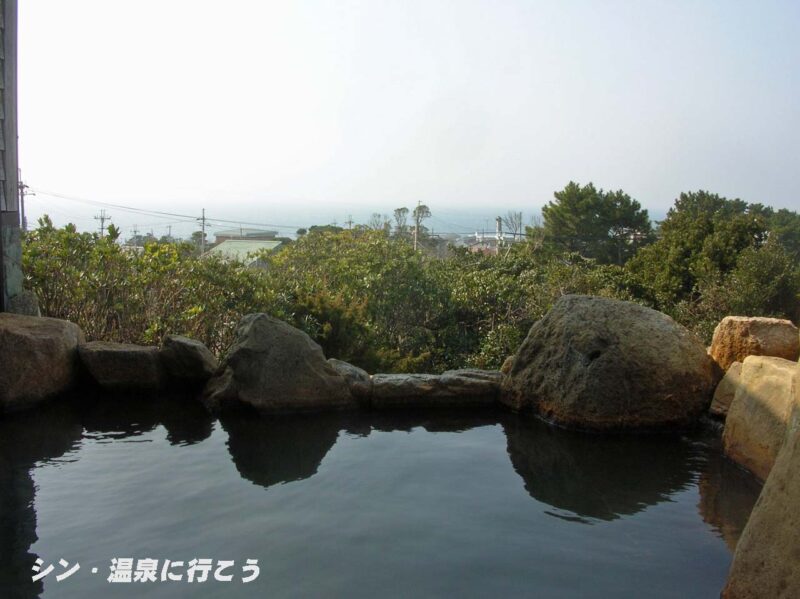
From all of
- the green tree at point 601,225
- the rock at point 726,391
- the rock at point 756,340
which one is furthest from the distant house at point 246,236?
the rock at point 726,391

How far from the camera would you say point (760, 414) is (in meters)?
4.62

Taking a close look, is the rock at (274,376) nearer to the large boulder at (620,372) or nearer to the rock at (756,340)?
the large boulder at (620,372)

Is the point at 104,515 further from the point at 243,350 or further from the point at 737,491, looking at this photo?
the point at 737,491

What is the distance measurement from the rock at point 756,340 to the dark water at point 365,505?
81 cm

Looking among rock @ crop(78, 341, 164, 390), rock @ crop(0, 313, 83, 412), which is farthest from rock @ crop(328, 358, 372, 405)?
rock @ crop(0, 313, 83, 412)

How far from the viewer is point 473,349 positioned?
11.1 meters

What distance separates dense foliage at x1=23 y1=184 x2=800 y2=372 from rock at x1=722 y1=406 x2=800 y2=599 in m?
5.43

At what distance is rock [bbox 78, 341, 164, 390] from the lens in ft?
19.9

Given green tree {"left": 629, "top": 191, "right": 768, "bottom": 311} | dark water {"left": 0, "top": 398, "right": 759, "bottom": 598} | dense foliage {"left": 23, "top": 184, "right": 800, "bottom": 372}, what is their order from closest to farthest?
dark water {"left": 0, "top": 398, "right": 759, "bottom": 598} < dense foliage {"left": 23, "top": 184, "right": 800, "bottom": 372} < green tree {"left": 629, "top": 191, "right": 768, "bottom": 311}

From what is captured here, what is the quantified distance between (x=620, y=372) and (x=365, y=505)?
233 cm

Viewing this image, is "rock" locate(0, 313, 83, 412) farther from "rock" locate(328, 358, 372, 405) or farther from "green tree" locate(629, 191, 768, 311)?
"green tree" locate(629, 191, 768, 311)

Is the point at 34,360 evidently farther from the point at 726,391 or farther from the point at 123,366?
the point at 726,391

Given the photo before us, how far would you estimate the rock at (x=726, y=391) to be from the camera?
214 inches

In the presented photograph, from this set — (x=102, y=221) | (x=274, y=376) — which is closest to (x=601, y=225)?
(x=102, y=221)
